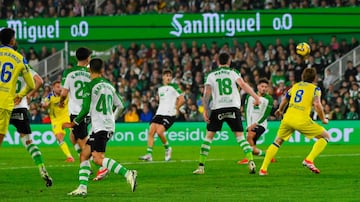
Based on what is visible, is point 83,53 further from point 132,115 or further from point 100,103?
point 132,115

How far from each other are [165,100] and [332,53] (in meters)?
15.7

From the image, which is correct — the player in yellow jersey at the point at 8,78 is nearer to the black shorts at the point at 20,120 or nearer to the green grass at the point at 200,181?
the green grass at the point at 200,181

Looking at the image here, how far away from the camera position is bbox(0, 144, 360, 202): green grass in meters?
15.0

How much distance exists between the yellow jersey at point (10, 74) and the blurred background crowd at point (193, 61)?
20.5 metres

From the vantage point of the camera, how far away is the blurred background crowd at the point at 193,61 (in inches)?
1469

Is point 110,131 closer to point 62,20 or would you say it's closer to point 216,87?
point 216,87

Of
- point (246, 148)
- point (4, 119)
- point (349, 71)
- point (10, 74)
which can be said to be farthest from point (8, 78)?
point (349, 71)

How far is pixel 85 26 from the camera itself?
43656 mm

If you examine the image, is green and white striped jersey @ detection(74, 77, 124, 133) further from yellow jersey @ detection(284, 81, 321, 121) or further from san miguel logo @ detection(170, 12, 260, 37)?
san miguel logo @ detection(170, 12, 260, 37)

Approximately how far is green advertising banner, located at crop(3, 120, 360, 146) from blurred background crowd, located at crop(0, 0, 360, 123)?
31.2 inches

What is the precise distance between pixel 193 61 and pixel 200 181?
75.2 ft

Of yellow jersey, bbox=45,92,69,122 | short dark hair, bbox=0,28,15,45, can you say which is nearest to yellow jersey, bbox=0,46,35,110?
short dark hair, bbox=0,28,15,45

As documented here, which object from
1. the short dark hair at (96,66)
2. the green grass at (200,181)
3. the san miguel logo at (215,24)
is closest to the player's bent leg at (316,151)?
the green grass at (200,181)

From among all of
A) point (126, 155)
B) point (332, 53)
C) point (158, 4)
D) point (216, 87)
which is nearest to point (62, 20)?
point (158, 4)
